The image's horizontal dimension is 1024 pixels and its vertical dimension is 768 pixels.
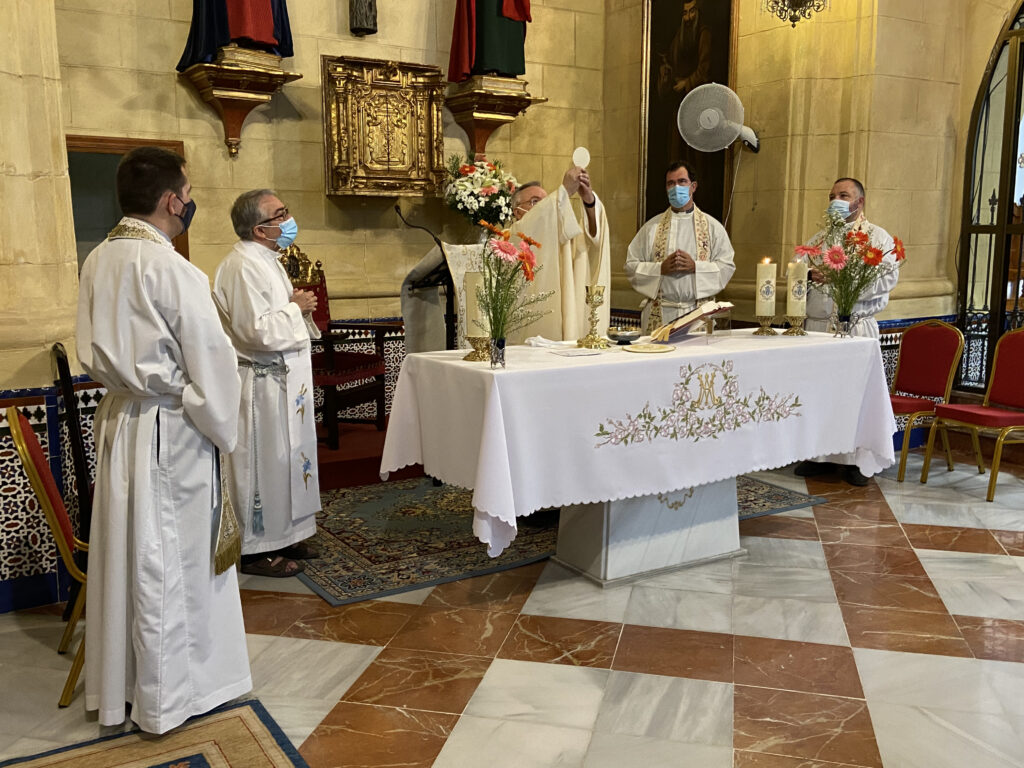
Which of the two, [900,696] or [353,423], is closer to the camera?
[900,696]

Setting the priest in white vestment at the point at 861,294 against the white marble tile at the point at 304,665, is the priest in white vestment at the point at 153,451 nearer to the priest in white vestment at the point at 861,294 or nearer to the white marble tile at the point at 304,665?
the white marble tile at the point at 304,665

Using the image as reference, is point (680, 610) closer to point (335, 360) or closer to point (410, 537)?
point (410, 537)

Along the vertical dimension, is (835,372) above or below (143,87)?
below

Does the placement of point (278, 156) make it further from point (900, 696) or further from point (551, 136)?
point (900, 696)

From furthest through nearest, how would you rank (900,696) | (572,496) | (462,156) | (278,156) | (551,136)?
(551,136) < (462,156) < (278,156) < (572,496) < (900,696)

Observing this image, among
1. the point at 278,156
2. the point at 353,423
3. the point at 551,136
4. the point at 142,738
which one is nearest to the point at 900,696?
the point at 142,738

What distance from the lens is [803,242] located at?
6887 mm

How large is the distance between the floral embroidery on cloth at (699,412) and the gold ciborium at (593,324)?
440 millimetres

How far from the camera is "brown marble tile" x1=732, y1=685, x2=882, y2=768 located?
3.02m

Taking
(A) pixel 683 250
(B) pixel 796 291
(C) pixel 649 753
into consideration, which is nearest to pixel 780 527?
(B) pixel 796 291

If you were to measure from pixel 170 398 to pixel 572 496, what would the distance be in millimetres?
1687

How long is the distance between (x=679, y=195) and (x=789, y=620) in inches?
104

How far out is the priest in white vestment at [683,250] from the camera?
5742 mm

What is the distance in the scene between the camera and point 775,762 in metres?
2.97
